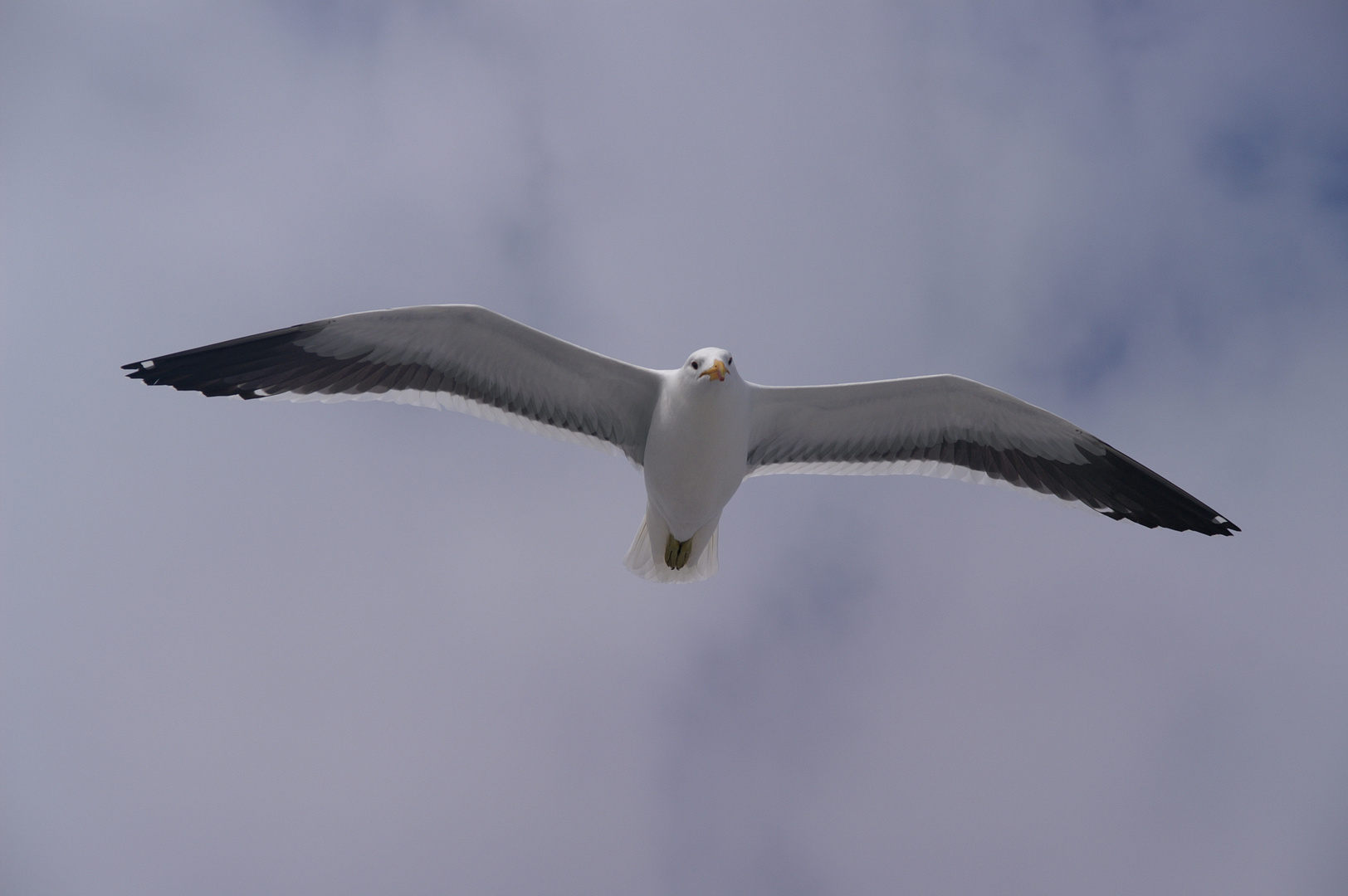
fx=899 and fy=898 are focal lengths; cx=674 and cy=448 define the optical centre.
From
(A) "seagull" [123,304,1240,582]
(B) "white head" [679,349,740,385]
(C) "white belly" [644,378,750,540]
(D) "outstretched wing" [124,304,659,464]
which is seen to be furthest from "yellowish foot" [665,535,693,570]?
(B) "white head" [679,349,740,385]

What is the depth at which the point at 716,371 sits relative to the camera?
6.05m

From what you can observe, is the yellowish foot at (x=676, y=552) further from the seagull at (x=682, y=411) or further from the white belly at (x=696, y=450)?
the white belly at (x=696, y=450)

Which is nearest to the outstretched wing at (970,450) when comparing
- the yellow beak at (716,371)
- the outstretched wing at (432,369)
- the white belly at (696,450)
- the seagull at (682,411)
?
the seagull at (682,411)

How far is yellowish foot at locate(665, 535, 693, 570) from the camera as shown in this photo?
715cm

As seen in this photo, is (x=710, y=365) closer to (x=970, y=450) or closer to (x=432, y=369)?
(x=432, y=369)

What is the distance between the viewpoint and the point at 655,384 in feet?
22.2

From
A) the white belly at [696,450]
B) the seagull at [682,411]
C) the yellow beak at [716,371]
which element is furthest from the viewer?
the seagull at [682,411]

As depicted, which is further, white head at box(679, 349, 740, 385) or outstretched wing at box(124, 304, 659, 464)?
outstretched wing at box(124, 304, 659, 464)

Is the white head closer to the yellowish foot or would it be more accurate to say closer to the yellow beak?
the yellow beak

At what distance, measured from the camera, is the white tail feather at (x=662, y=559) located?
7219 millimetres

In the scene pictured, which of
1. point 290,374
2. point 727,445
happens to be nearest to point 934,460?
point 727,445

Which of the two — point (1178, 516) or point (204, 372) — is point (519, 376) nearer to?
point (204, 372)

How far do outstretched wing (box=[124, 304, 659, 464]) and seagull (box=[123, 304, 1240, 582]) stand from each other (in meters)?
0.01

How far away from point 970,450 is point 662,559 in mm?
2639
